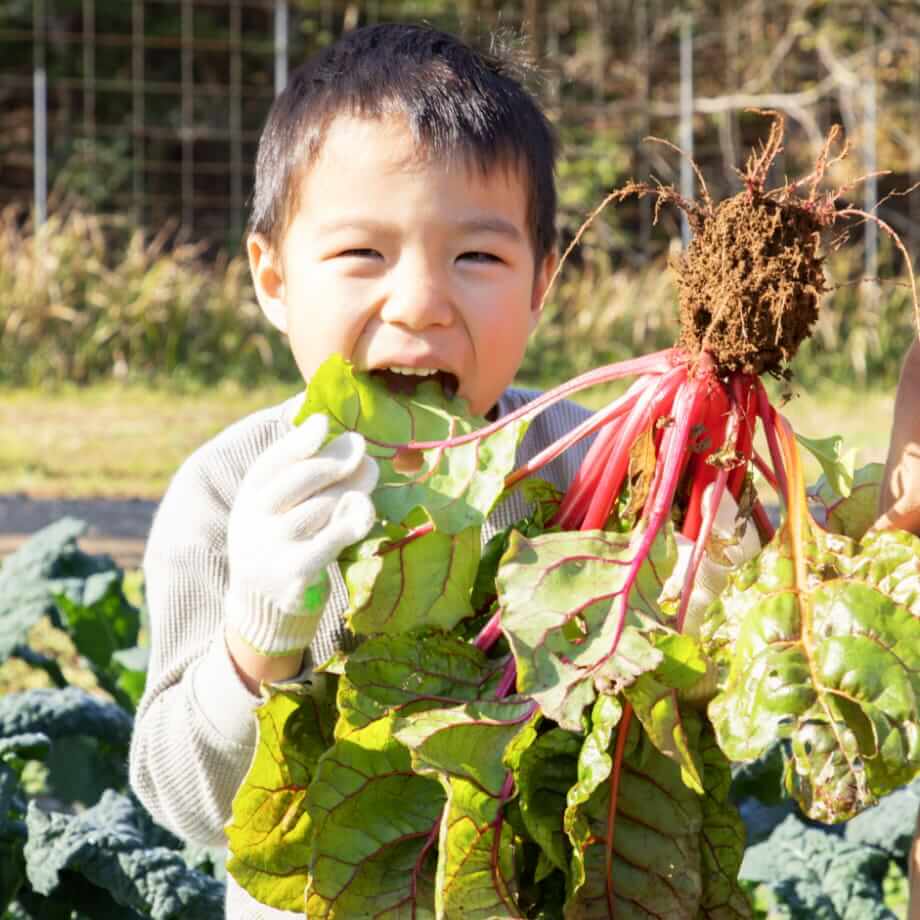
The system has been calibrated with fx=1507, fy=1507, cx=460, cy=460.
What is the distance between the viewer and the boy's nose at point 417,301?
1.60 metres

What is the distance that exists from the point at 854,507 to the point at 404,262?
540mm

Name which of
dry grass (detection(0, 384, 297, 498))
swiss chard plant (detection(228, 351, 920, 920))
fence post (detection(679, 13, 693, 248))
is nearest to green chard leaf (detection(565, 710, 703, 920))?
swiss chard plant (detection(228, 351, 920, 920))

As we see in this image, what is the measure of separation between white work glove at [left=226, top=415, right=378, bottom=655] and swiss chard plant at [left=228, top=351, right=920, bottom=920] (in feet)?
0.10

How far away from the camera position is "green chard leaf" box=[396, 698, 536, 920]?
51.0 inches

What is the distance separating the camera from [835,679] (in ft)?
4.03

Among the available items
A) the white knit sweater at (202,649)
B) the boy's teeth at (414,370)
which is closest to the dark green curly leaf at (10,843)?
the white knit sweater at (202,649)

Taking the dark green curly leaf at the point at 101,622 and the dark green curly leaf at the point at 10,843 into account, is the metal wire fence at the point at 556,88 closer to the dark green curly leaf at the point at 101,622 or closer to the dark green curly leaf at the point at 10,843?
the dark green curly leaf at the point at 101,622

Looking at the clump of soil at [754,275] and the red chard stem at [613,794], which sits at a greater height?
the clump of soil at [754,275]

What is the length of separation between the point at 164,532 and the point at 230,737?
0.37m

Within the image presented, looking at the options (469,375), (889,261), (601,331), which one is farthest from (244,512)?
(889,261)

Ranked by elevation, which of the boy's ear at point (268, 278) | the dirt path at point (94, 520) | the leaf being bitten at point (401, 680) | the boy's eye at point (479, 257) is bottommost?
the dirt path at point (94, 520)

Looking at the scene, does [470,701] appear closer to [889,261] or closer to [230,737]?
[230,737]

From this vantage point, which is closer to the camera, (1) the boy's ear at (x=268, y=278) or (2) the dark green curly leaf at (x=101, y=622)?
(1) the boy's ear at (x=268, y=278)

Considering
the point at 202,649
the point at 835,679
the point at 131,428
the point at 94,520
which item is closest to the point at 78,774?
the point at 202,649
